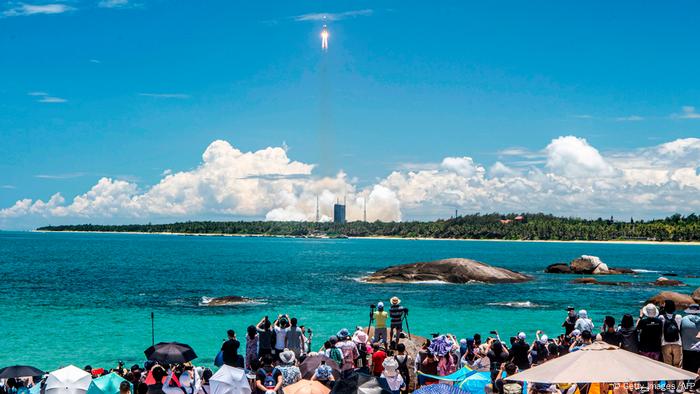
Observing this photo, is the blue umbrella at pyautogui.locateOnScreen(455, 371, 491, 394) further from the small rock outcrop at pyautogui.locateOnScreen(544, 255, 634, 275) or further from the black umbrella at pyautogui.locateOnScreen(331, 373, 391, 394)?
the small rock outcrop at pyautogui.locateOnScreen(544, 255, 634, 275)

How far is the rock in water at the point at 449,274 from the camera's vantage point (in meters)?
79.3

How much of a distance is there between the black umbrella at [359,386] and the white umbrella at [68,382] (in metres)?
7.18

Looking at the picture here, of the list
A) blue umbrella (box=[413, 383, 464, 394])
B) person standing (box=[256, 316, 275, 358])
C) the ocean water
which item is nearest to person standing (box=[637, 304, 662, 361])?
blue umbrella (box=[413, 383, 464, 394])

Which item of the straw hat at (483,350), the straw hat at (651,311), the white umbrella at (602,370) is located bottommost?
the straw hat at (483,350)

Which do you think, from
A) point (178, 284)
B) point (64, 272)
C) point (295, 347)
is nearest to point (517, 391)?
point (295, 347)

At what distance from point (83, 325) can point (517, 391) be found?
40.4m

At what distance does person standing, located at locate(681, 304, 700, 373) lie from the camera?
17219mm

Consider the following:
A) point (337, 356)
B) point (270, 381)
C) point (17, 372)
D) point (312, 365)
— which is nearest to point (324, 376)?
point (270, 381)

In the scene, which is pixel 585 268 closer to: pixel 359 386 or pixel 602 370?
pixel 602 370

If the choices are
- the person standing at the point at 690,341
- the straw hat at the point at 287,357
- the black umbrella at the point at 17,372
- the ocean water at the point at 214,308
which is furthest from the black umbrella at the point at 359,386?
the ocean water at the point at 214,308

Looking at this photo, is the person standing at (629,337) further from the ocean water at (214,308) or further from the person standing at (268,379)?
the ocean water at (214,308)

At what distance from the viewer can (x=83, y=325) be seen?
47.2 m

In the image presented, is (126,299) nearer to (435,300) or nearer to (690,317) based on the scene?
(435,300)

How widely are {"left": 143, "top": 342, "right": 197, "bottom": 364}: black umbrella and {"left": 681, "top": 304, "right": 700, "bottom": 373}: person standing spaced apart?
12682 mm
